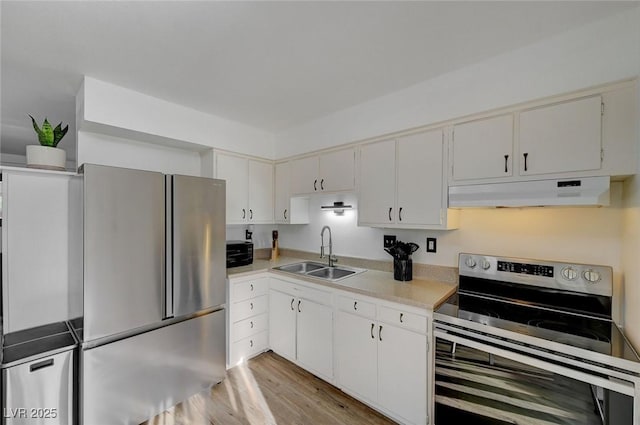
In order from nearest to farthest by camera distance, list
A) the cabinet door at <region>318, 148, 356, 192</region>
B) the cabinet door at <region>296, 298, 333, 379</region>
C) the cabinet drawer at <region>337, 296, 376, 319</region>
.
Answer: the cabinet drawer at <region>337, 296, 376, 319</region> < the cabinet door at <region>296, 298, 333, 379</region> < the cabinet door at <region>318, 148, 356, 192</region>

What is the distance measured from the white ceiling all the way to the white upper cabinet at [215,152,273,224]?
76cm

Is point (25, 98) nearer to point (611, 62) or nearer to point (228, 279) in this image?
point (228, 279)

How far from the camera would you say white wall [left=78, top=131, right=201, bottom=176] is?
2.30m

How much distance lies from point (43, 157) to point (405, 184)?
277 cm

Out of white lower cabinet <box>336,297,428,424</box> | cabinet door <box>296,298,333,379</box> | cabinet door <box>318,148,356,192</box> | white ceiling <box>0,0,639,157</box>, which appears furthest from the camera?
cabinet door <box>318,148,356,192</box>

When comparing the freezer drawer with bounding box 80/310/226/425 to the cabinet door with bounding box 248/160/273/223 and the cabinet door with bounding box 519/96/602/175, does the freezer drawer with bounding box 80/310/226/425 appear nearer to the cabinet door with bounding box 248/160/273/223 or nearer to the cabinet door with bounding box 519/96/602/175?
the cabinet door with bounding box 248/160/273/223

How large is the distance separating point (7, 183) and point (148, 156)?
39.3 inches

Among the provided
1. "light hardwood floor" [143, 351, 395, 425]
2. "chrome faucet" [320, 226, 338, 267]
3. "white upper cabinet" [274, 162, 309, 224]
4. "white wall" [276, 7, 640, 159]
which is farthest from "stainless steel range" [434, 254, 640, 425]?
"white upper cabinet" [274, 162, 309, 224]

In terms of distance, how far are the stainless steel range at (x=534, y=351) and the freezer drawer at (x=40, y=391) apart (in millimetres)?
2392

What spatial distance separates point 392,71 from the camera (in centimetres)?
194

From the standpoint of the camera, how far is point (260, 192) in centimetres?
319

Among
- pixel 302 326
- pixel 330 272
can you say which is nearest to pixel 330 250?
pixel 330 272

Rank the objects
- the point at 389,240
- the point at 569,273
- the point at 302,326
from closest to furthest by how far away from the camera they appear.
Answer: the point at 569,273
the point at 302,326
the point at 389,240

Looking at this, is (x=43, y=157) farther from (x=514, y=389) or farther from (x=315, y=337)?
(x=514, y=389)
